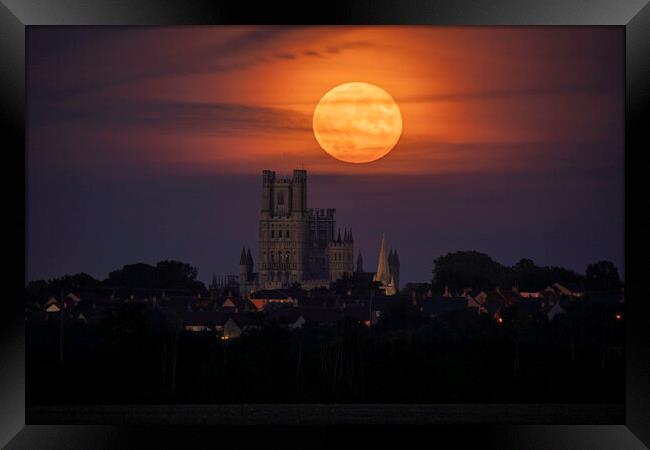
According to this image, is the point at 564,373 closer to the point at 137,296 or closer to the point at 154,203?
the point at 154,203

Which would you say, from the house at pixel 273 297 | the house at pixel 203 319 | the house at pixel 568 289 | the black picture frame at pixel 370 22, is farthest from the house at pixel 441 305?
the black picture frame at pixel 370 22

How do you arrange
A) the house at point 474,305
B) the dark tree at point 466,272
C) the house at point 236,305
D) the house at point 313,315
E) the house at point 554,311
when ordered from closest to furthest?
the house at point 554,311, the house at point 474,305, the dark tree at point 466,272, the house at point 313,315, the house at point 236,305

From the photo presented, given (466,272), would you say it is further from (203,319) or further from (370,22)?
(370,22)

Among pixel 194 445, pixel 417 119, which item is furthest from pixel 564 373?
pixel 194 445

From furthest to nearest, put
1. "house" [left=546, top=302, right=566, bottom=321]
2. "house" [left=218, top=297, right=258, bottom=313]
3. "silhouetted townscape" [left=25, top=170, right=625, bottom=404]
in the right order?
"house" [left=218, top=297, right=258, bottom=313] < "house" [left=546, top=302, right=566, bottom=321] < "silhouetted townscape" [left=25, top=170, right=625, bottom=404]

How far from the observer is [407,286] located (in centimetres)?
2419

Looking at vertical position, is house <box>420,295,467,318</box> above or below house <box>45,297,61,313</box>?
below

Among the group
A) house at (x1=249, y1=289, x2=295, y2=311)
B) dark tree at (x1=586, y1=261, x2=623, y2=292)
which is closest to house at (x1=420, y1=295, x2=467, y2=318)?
dark tree at (x1=586, y1=261, x2=623, y2=292)

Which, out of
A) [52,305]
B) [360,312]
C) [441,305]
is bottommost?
[360,312]

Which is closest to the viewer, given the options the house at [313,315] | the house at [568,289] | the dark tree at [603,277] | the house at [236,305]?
the dark tree at [603,277]

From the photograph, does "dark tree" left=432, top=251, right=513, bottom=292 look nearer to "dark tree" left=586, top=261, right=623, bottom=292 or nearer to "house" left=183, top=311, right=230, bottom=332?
"dark tree" left=586, top=261, right=623, bottom=292

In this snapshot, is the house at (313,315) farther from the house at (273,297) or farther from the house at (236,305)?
the house at (273,297)

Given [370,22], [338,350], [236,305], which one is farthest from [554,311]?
[370,22]

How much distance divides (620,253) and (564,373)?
6.81 ft
